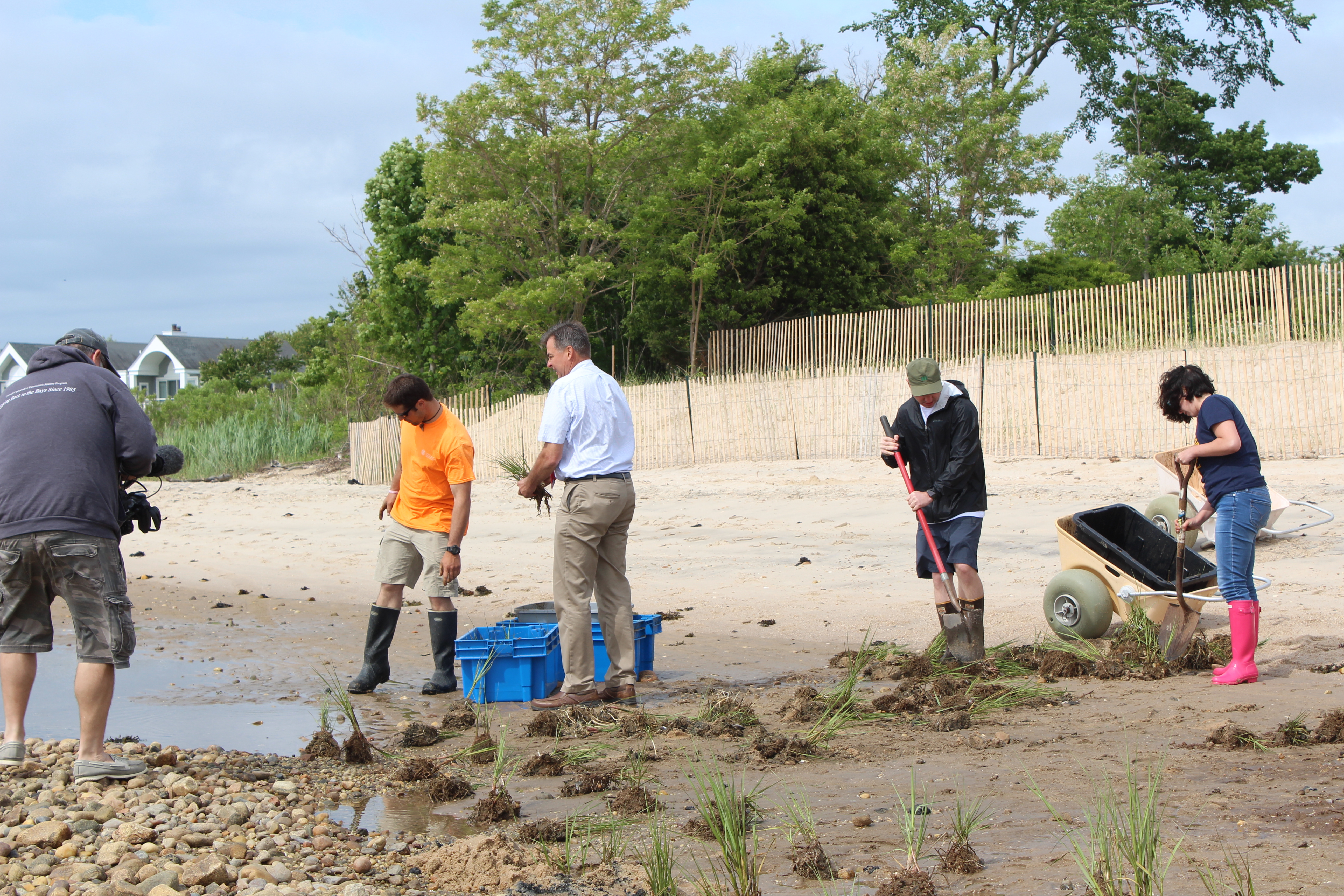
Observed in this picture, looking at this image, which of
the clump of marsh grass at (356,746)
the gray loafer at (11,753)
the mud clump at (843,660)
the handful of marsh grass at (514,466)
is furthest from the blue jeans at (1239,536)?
the handful of marsh grass at (514,466)

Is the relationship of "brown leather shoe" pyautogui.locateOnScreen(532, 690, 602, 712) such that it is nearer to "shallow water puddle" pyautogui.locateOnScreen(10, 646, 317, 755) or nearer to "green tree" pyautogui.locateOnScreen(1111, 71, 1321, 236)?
"shallow water puddle" pyautogui.locateOnScreen(10, 646, 317, 755)

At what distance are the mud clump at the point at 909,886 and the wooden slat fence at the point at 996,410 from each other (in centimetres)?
1110

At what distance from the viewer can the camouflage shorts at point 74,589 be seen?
174 inches

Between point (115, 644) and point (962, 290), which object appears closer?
→ point (115, 644)

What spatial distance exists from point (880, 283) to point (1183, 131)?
13705 millimetres

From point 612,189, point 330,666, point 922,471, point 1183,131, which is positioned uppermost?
point 1183,131

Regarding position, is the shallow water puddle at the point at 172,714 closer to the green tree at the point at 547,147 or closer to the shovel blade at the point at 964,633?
the shovel blade at the point at 964,633

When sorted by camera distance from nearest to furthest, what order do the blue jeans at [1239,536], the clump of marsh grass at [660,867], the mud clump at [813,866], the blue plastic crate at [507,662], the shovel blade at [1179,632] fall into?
1. the clump of marsh grass at [660,867]
2. the mud clump at [813,866]
3. the blue jeans at [1239,536]
4. the blue plastic crate at [507,662]
5. the shovel blade at [1179,632]

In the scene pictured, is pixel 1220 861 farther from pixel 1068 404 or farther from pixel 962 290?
pixel 962 290

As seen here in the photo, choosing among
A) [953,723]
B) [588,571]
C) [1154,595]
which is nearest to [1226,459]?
[1154,595]

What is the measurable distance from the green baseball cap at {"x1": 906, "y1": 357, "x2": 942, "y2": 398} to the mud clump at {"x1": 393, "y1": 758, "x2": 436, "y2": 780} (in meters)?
3.34

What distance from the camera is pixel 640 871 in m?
3.54

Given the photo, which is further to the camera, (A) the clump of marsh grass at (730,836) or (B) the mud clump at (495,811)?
(B) the mud clump at (495,811)

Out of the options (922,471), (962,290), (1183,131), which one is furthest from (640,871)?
(1183,131)
